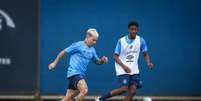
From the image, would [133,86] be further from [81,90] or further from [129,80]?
[81,90]

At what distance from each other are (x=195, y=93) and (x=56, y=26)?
3.22 metres

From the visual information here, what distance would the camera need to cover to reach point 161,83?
1777 cm

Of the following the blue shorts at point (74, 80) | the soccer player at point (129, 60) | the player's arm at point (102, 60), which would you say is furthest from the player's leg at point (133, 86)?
the blue shorts at point (74, 80)

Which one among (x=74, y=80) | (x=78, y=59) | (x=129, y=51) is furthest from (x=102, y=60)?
(x=129, y=51)

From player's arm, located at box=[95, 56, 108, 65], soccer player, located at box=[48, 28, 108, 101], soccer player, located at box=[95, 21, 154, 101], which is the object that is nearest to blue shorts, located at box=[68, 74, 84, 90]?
soccer player, located at box=[48, 28, 108, 101]

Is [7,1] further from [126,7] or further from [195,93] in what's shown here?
[195,93]

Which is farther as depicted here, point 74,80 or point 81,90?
point 74,80

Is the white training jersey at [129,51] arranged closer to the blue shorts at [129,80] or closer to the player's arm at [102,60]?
the blue shorts at [129,80]

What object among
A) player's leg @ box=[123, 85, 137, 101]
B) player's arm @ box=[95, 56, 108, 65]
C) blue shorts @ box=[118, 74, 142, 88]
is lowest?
player's leg @ box=[123, 85, 137, 101]

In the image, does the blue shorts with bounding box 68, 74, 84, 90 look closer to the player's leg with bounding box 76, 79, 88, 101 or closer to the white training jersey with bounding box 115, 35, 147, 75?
the player's leg with bounding box 76, 79, 88, 101

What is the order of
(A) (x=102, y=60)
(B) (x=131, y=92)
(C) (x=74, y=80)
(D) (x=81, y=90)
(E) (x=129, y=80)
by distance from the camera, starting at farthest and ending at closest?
(E) (x=129, y=80) < (B) (x=131, y=92) < (A) (x=102, y=60) < (C) (x=74, y=80) < (D) (x=81, y=90)

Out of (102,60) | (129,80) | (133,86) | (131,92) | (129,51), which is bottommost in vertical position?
(131,92)

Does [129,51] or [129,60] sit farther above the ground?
[129,51]

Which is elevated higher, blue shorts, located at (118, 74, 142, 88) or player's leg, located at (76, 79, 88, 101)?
blue shorts, located at (118, 74, 142, 88)
